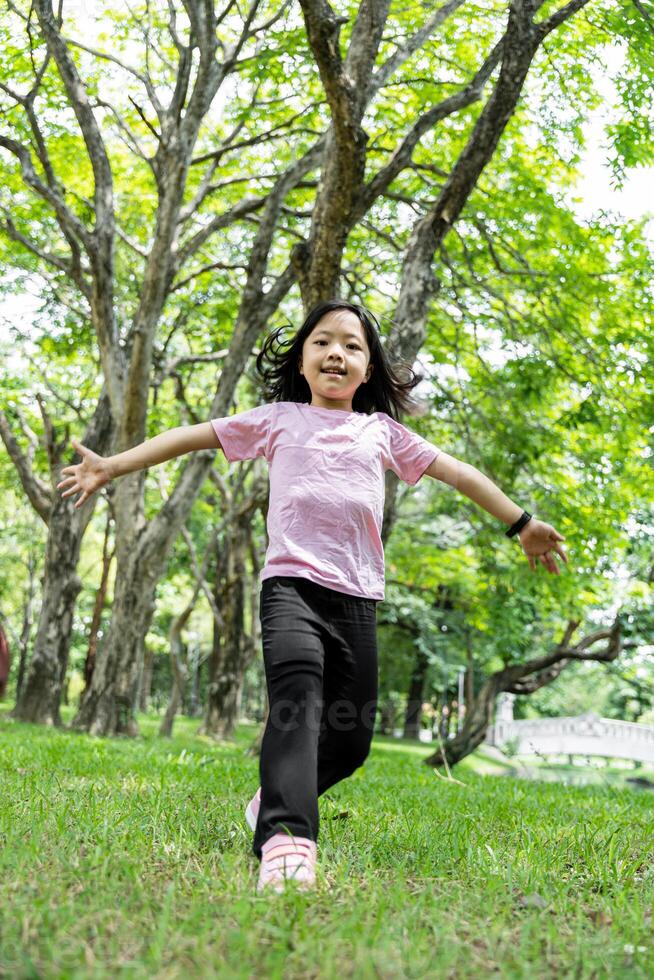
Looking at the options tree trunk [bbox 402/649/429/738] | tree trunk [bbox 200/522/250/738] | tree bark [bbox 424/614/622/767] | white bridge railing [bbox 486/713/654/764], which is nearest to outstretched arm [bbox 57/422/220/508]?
tree bark [bbox 424/614/622/767]

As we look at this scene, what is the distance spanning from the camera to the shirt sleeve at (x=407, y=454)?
3.66m

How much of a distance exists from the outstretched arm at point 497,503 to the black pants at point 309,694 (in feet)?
2.13

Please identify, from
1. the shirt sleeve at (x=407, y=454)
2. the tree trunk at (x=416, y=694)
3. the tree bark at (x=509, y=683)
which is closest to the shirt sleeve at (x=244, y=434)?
the shirt sleeve at (x=407, y=454)

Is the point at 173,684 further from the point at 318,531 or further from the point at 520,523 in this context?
the point at 318,531

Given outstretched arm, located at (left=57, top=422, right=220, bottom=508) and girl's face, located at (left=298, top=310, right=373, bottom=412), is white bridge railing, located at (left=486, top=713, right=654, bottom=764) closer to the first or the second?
girl's face, located at (left=298, top=310, right=373, bottom=412)

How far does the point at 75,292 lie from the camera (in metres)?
13.8

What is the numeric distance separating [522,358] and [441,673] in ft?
65.8

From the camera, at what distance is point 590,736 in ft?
92.5

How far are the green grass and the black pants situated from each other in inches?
8.8

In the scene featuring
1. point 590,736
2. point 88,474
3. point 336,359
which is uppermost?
point 336,359

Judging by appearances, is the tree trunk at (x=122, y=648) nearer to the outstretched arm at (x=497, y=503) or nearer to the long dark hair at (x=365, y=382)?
the long dark hair at (x=365, y=382)

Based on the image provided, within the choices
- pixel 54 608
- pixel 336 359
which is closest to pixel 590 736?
pixel 54 608

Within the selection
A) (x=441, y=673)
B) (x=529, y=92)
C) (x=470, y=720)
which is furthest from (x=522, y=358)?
(x=441, y=673)

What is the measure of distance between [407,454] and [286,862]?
5.57 feet
